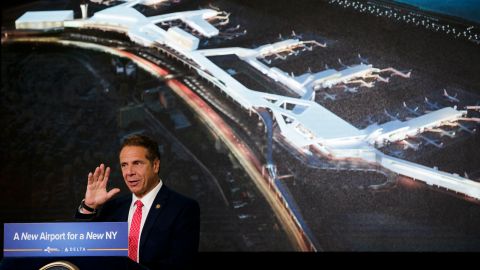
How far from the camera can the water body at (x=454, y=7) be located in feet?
12.7

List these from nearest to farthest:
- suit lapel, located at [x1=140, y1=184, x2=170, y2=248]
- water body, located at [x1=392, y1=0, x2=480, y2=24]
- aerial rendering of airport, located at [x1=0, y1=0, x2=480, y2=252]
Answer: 1. suit lapel, located at [x1=140, y1=184, x2=170, y2=248]
2. aerial rendering of airport, located at [x1=0, y1=0, x2=480, y2=252]
3. water body, located at [x1=392, y1=0, x2=480, y2=24]

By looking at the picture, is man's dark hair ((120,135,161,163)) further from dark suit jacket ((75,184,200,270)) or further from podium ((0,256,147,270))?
podium ((0,256,147,270))

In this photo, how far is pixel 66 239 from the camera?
1890 millimetres

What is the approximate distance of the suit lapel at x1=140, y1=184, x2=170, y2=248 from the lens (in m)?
2.12

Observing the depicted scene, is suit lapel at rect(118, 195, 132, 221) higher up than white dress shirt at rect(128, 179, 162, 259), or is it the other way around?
white dress shirt at rect(128, 179, 162, 259)

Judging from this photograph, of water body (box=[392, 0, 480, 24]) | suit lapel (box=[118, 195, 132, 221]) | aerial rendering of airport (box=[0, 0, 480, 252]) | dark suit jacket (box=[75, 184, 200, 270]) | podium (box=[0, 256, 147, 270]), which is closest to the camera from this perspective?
podium (box=[0, 256, 147, 270])

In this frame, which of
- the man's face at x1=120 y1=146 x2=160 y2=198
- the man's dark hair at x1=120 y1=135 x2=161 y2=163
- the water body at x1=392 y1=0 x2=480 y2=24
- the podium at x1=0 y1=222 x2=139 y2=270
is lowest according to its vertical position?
the podium at x1=0 y1=222 x2=139 y2=270

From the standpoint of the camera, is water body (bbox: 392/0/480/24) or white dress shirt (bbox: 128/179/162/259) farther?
water body (bbox: 392/0/480/24)

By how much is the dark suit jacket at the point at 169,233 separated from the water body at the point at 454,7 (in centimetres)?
255

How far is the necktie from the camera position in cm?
214

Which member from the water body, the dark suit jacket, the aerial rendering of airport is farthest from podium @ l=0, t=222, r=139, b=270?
the water body

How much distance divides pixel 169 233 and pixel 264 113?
1894mm

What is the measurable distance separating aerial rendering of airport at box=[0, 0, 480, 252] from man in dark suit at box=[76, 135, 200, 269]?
5.47 ft

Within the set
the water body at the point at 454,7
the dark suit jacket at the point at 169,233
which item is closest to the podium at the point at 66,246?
the dark suit jacket at the point at 169,233
